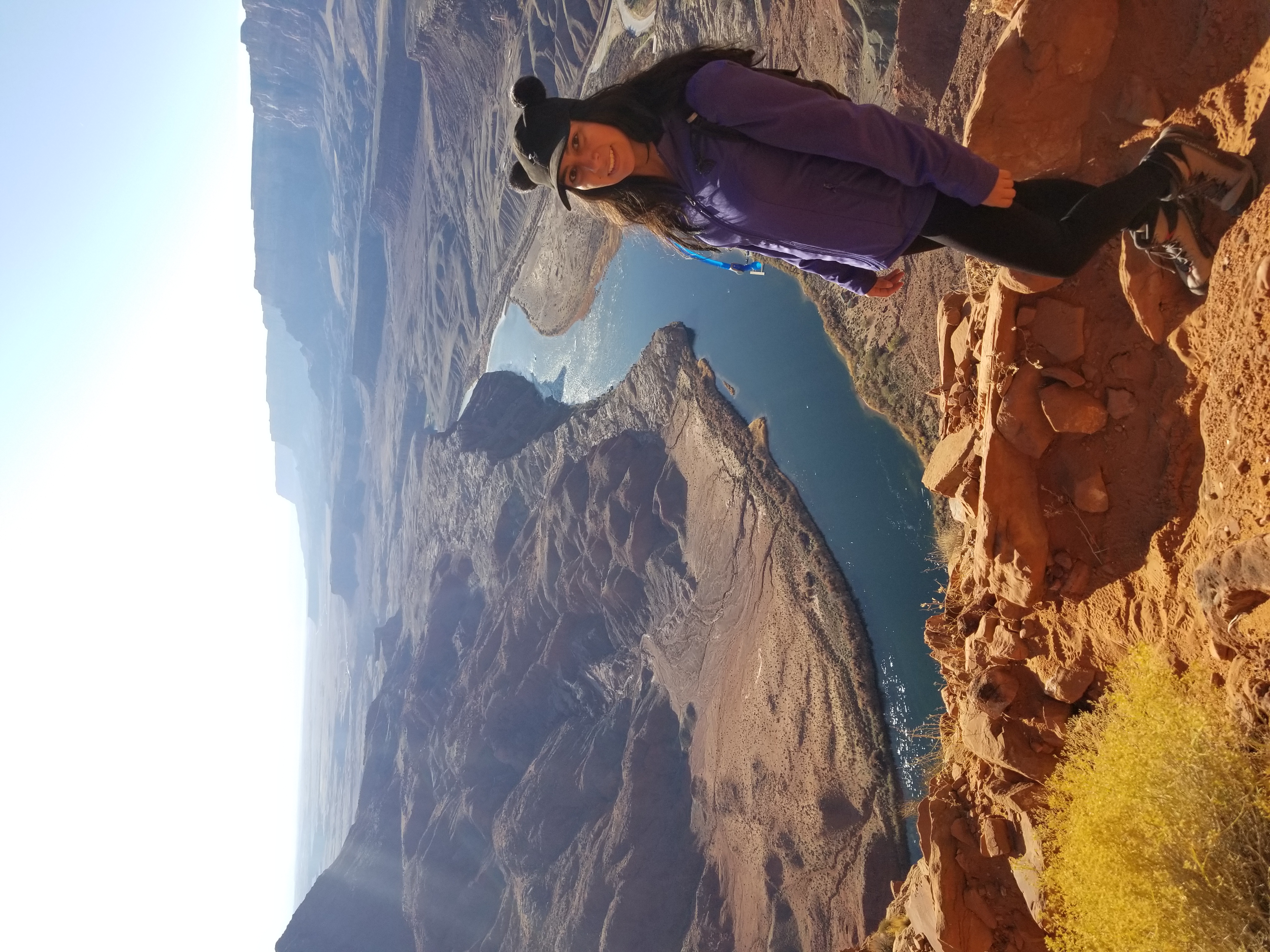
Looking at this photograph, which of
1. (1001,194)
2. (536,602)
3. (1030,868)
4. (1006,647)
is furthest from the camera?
(536,602)

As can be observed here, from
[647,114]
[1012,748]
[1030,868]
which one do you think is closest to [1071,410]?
[1012,748]

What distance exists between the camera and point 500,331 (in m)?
37.8

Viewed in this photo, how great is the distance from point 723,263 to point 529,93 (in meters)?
0.93

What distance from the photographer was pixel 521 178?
2.43 metres

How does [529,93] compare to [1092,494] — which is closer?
[529,93]

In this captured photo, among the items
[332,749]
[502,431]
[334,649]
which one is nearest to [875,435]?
[502,431]

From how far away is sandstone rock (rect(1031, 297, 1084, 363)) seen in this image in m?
3.97

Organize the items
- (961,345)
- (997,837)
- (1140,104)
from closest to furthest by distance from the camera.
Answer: (1140,104) < (997,837) < (961,345)

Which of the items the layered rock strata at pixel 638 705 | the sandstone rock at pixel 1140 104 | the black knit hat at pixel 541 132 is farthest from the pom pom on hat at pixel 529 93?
the layered rock strata at pixel 638 705

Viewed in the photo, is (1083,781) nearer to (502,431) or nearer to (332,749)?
(502,431)

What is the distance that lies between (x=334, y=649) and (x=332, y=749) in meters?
13.9

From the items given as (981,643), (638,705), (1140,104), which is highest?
(638,705)

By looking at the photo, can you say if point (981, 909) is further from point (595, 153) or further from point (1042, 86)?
point (595, 153)

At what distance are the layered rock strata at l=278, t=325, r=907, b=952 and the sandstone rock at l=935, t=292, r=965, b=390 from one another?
6855 millimetres
